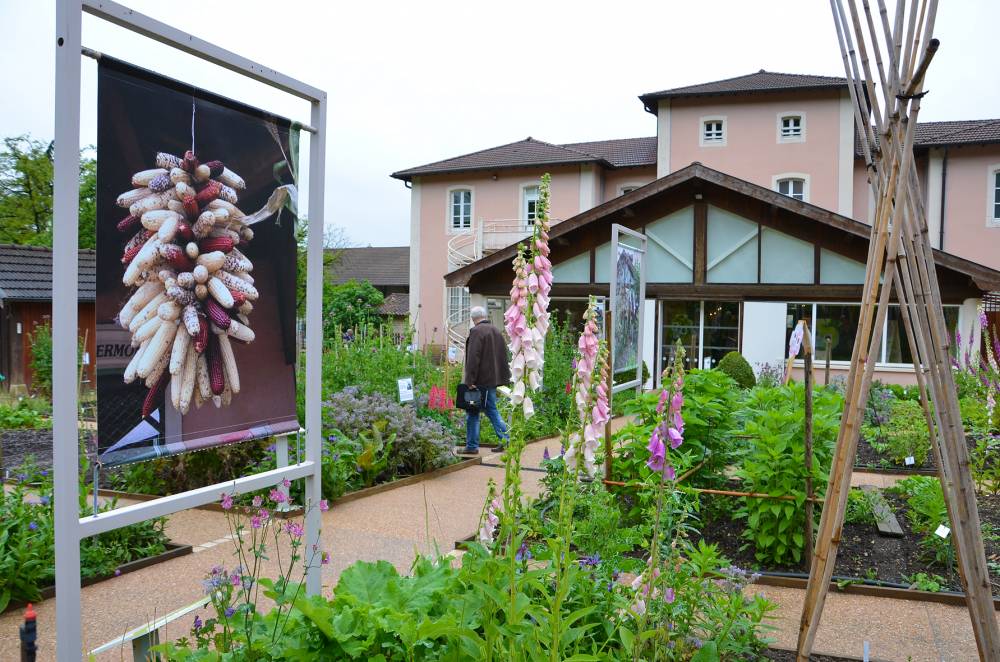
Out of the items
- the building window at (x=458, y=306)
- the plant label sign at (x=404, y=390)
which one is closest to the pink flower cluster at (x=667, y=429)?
the plant label sign at (x=404, y=390)

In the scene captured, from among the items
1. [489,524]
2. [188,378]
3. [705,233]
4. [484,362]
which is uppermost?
[705,233]

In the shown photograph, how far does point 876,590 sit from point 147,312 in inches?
182

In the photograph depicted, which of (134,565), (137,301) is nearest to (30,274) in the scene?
(134,565)

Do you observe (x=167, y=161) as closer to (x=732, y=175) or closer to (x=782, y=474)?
(x=782, y=474)

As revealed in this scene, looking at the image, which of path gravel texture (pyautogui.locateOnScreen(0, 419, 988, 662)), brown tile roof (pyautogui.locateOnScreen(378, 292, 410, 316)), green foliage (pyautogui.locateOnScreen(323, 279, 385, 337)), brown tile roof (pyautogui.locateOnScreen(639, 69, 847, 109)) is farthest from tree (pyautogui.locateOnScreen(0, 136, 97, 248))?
path gravel texture (pyautogui.locateOnScreen(0, 419, 988, 662))

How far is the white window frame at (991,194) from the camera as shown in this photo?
A: 22.9 meters

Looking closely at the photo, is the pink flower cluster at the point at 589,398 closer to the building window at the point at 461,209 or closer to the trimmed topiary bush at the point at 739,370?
the trimmed topiary bush at the point at 739,370

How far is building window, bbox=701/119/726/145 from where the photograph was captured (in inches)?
1043

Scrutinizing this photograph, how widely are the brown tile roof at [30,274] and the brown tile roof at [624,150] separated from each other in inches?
705

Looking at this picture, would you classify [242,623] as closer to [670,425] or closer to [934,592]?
[670,425]

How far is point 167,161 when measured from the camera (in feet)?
9.08

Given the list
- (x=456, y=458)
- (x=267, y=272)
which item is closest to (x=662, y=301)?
(x=456, y=458)

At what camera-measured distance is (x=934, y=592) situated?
15.2 feet

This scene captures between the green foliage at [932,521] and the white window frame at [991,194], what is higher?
the white window frame at [991,194]
